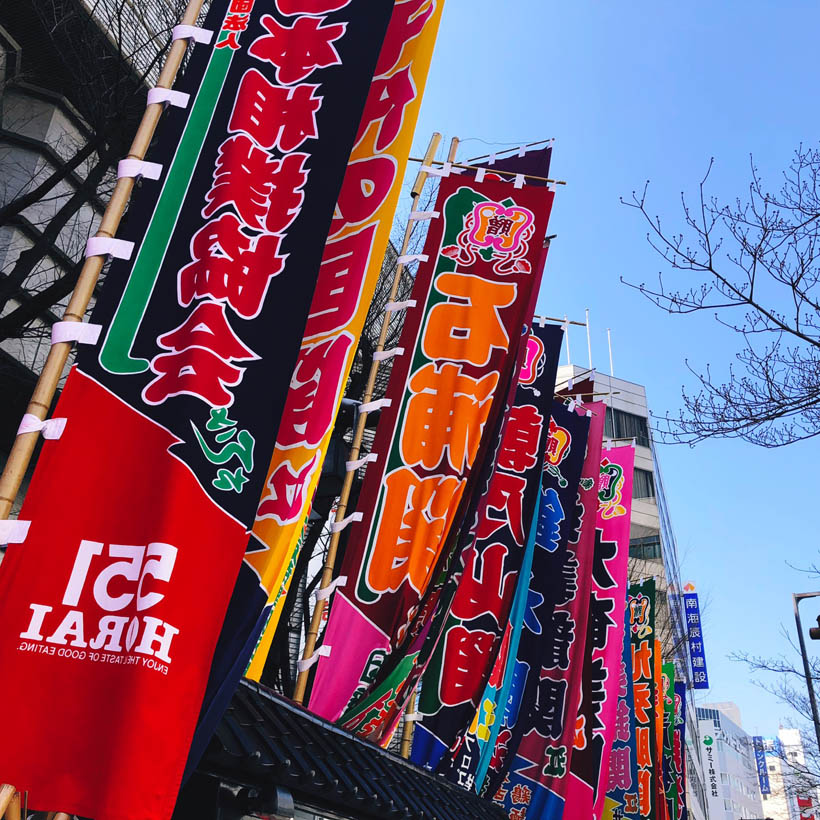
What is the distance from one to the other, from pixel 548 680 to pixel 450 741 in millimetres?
3422

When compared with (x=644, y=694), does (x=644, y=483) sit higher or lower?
higher

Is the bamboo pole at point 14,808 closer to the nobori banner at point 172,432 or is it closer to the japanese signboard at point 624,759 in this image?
the nobori banner at point 172,432

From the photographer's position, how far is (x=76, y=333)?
14.1ft

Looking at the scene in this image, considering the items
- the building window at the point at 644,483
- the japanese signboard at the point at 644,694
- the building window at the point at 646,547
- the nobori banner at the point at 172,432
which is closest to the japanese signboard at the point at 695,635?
the building window at the point at 646,547

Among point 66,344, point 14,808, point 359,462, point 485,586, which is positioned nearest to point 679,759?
point 485,586

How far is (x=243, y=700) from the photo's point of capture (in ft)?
21.3

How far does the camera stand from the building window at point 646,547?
5175cm

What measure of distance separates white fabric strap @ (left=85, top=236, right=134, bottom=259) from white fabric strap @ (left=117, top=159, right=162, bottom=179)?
0.45 m

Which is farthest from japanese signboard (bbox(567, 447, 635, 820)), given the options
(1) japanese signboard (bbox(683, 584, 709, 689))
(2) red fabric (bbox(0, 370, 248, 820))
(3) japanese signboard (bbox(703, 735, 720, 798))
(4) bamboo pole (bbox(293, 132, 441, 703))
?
(3) japanese signboard (bbox(703, 735, 720, 798))

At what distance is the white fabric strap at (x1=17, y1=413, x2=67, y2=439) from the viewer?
4035 millimetres

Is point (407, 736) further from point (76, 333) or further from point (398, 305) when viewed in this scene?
point (76, 333)

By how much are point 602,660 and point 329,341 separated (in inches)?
361

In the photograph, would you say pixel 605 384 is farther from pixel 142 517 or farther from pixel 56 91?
pixel 142 517

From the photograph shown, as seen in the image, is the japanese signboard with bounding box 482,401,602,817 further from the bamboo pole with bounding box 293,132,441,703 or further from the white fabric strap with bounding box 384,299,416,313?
the white fabric strap with bounding box 384,299,416,313
